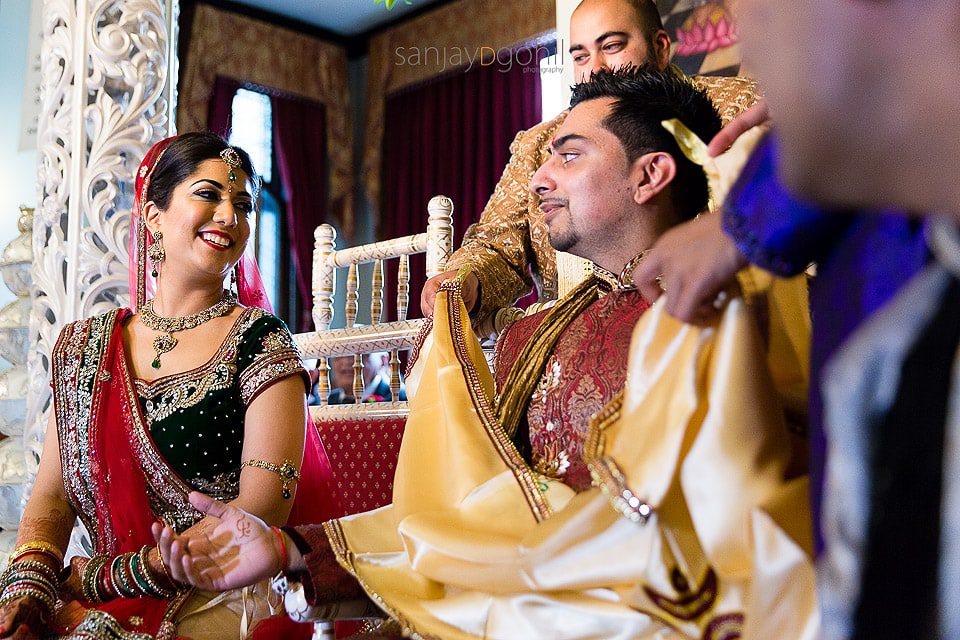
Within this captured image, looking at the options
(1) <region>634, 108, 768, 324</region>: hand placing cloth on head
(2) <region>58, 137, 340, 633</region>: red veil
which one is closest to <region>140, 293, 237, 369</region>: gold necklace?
(2) <region>58, 137, 340, 633</region>: red veil

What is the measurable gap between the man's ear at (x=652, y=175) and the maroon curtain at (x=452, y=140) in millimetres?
4570

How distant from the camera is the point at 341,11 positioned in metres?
6.81

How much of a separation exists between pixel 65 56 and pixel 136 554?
1.60 meters

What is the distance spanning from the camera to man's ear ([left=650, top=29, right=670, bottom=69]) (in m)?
2.25

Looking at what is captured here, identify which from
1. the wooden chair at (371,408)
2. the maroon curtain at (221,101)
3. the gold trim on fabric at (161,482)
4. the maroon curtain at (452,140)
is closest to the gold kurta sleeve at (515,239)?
the wooden chair at (371,408)

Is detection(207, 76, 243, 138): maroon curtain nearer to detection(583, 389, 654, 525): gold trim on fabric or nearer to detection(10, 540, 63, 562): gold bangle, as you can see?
detection(10, 540, 63, 562): gold bangle

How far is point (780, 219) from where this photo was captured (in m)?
0.81

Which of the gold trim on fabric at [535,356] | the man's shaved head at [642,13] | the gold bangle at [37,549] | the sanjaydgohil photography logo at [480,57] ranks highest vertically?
the sanjaydgohil photography logo at [480,57]

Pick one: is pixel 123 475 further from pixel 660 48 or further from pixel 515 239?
pixel 660 48

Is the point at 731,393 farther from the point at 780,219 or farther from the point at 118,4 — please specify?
the point at 118,4

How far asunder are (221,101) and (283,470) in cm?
519

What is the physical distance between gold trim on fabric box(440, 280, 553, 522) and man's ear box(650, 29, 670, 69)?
2.68 feet

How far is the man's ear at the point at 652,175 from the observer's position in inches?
64.7

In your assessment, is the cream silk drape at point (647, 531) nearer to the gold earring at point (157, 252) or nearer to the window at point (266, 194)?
the gold earring at point (157, 252)
